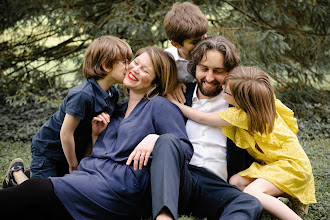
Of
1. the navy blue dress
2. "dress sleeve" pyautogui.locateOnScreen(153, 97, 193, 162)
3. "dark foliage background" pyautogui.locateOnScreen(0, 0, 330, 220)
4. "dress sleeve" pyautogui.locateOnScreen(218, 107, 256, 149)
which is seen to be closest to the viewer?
the navy blue dress

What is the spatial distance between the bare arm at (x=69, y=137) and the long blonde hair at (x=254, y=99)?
121 centimetres

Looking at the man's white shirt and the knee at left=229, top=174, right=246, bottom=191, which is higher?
the man's white shirt

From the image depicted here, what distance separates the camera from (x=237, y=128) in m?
3.08

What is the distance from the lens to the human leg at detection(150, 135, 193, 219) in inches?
90.1

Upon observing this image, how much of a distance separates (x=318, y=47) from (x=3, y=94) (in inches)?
229

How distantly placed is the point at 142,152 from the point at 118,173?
24 centimetres

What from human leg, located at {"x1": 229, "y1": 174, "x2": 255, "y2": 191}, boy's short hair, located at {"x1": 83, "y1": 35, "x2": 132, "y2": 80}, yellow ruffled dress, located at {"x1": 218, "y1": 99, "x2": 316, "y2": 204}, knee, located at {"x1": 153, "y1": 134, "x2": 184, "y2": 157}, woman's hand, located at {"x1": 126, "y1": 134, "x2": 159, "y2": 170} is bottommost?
human leg, located at {"x1": 229, "y1": 174, "x2": 255, "y2": 191}

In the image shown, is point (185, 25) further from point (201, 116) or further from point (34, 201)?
point (34, 201)

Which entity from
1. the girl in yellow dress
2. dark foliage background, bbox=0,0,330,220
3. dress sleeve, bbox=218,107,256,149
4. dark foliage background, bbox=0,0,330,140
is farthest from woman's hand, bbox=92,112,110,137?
dark foliage background, bbox=0,0,330,140

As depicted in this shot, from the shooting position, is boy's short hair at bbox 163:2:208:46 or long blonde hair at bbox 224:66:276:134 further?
boy's short hair at bbox 163:2:208:46

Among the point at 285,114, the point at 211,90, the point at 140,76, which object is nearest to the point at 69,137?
the point at 140,76

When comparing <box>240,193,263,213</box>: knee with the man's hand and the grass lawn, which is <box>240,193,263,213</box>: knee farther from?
the man's hand

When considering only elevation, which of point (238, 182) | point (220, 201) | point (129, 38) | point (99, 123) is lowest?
point (238, 182)

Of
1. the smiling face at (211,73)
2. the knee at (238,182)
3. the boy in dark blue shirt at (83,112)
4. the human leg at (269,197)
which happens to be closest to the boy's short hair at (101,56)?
the boy in dark blue shirt at (83,112)
